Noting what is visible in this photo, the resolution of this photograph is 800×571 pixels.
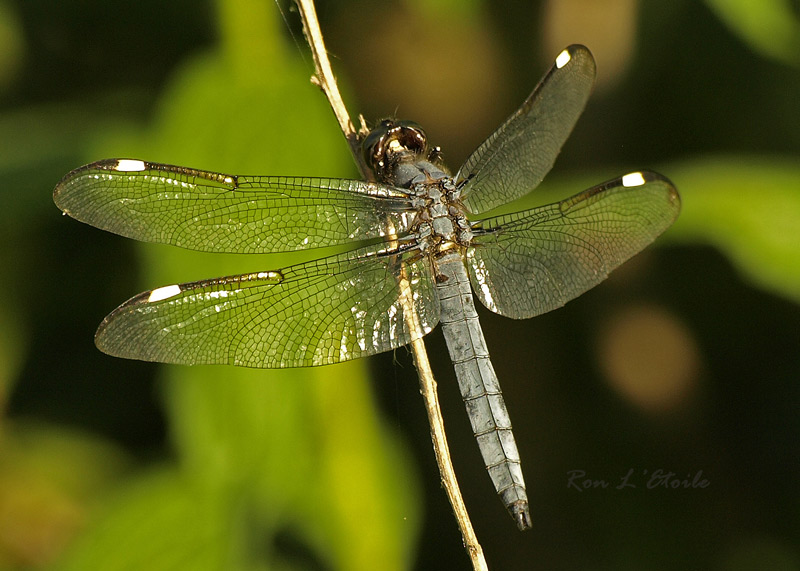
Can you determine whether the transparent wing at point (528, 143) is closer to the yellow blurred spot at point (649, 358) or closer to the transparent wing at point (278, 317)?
the transparent wing at point (278, 317)

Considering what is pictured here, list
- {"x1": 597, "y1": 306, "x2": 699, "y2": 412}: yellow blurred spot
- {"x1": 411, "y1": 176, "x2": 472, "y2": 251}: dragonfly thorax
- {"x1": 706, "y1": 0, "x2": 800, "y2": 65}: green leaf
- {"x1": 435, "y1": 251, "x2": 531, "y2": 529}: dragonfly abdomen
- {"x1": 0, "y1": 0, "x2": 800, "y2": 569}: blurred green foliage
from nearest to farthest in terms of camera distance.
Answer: {"x1": 435, "y1": 251, "x2": 531, "y2": 529}: dragonfly abdomen, {"x1": 411, "y1": 176, "x2": 472, "y2": 251}: dragonfly thorax, {"x1": 0, "y1": 0, "x2": 800, "y2": 569}: blurred green foliage, {"x1": 706, "y1": 0, "x2": 800, "y2": 65}: green leaf, {"x1": 597, "y1": 306, "x2": 699, "y2": 412}: yellow blurred spot

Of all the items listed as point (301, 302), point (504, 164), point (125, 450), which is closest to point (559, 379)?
point (504, 164)

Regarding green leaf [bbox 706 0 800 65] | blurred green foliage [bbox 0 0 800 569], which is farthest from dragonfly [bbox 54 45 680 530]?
green leaf [bbox 706 0 800 65]

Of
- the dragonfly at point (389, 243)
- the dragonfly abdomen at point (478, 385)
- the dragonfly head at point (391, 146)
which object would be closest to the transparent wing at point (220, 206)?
the dragonfly at point (389, 243)

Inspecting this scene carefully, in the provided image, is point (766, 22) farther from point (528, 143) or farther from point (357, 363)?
point (357, 363)

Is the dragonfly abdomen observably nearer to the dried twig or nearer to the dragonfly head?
the dried twig

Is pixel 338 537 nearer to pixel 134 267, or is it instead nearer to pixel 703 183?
pixel 134 267

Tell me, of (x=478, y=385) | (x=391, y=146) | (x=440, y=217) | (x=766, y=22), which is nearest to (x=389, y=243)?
(x=440, y=217)
